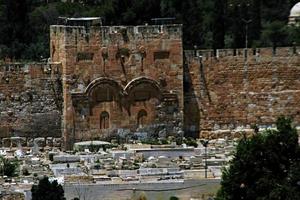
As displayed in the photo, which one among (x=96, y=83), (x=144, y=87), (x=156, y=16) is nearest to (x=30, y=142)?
(x=96, y=83)

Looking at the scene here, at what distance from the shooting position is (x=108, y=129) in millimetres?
41000

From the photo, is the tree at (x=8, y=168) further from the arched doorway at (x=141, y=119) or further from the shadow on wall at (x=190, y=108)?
the shadow on wall at (x=190, y=108)

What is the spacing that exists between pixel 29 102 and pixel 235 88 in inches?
225

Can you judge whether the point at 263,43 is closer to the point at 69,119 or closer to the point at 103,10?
the point at 103,10

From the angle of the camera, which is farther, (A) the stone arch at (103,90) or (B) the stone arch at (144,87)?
(B) the stone arch at (144,87)

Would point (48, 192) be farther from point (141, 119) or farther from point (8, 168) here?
point (141, 119)

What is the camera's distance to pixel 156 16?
1937 inches

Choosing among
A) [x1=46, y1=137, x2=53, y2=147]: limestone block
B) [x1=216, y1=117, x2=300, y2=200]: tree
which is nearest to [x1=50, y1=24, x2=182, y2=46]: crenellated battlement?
[x1=46, y1=137, x2=53, y2=147]: limestone block

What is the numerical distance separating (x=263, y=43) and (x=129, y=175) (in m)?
17.8

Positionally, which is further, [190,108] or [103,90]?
[190,108]

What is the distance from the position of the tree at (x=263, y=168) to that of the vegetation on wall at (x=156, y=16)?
17.7m

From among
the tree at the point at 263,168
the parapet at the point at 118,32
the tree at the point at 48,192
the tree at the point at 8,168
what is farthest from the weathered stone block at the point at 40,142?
the tree at the point at 263,168

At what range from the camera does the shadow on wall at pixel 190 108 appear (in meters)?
41.8

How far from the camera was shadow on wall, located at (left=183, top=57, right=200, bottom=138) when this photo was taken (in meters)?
41.8
